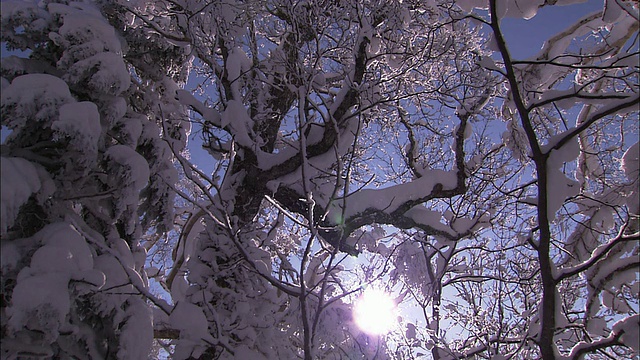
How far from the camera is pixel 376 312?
4.91 m

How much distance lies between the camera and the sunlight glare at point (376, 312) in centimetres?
477

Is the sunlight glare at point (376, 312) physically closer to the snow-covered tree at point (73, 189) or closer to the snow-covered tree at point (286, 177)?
the snow-covered tree at point (286, 177)

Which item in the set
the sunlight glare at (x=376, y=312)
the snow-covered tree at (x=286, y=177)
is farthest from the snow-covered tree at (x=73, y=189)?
the sunlight glare at (x=376, y=312)

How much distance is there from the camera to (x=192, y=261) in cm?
488

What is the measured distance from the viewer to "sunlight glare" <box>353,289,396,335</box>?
15.6 feet

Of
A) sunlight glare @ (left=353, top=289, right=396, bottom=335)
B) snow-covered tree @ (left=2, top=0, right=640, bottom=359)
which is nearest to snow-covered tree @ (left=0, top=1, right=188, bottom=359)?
snow-covered tree @ (left=2, top=0, right=640, bottom=359)

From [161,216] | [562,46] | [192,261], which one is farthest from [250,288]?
[562,46]

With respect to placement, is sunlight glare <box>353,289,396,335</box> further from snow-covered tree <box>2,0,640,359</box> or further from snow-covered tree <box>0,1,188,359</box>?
snow-covered tree <box>0,1,188,359</box>

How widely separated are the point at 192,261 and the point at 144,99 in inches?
82.6

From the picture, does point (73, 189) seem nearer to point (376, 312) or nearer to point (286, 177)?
point (286, 177)

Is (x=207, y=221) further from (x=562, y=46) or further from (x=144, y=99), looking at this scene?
(x=562, y=46)

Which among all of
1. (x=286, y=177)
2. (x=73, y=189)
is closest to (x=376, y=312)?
(x=286, y=177)

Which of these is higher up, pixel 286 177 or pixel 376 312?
pixel 286 177

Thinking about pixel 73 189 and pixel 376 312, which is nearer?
pixel 73 189
